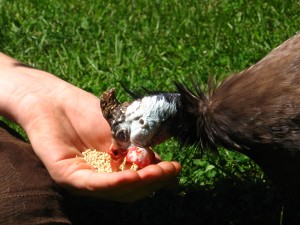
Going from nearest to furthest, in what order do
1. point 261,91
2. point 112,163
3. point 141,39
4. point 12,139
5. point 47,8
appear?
1. point 261,91
2. point 112,163
3. point 12,139
4. point 141,39
5. point 47,8

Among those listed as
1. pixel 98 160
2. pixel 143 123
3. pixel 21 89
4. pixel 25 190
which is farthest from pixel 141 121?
pixel 21 89

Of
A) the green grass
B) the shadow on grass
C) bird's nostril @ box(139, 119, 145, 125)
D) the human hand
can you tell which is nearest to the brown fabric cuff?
the human hand

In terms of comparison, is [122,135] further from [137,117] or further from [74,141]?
[74,141]

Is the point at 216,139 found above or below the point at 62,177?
above

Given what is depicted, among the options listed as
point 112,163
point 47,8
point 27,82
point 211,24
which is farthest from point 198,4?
point 112,163

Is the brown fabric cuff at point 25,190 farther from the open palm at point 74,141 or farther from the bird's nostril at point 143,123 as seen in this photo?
the bird's nostril at point 143,123

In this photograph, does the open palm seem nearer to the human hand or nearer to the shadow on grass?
the human hand

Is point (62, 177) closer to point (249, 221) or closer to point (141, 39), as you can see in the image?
point (249, 221)
